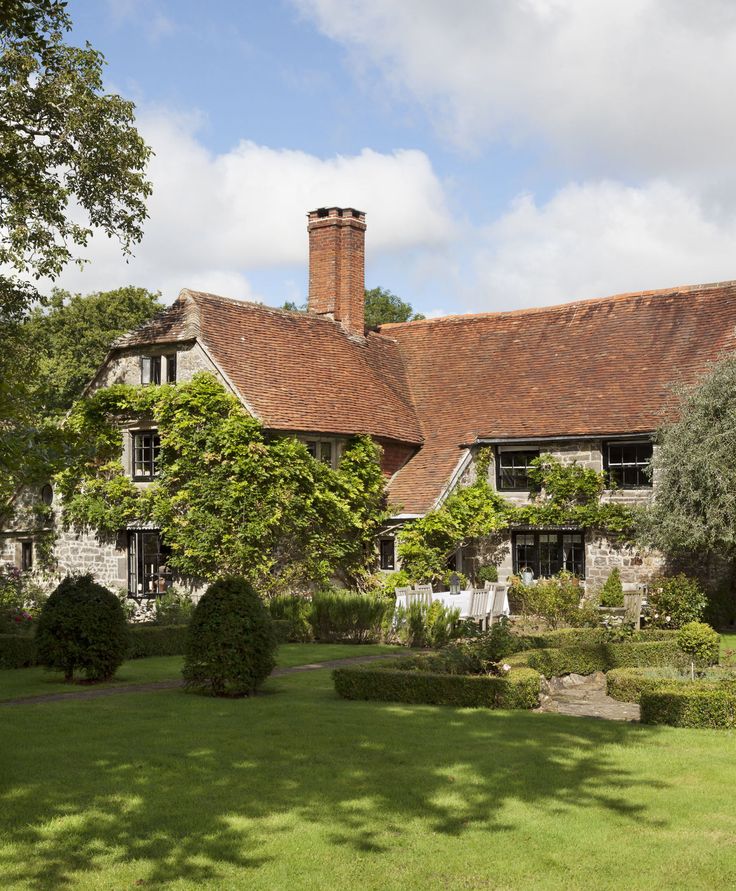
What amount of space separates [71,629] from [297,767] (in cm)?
682

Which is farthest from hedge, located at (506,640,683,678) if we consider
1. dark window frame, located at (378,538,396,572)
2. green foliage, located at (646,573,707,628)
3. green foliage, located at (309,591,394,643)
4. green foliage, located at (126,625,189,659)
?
dark window frame, located at (378,538,396,572)

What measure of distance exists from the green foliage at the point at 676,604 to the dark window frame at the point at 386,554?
7416 mm

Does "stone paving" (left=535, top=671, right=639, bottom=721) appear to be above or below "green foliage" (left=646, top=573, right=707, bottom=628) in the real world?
below

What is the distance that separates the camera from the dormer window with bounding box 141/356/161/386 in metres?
29.7

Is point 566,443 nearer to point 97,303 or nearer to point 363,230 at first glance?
point 363,230

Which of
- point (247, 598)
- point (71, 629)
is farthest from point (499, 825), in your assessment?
point (71, 629)

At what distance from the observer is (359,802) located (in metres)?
8.91

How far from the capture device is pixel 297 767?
33.2 ft

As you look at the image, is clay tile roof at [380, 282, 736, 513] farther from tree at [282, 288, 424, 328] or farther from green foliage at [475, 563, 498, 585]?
tree at [282, 288, 424, 328]

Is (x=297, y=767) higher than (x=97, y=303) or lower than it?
lower

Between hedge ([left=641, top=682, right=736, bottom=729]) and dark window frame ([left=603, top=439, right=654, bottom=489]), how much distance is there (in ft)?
48.6

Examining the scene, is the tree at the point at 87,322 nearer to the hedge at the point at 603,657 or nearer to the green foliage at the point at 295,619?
the green foliage at the point at 295,619

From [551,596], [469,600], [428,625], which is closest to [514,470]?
[551,596]

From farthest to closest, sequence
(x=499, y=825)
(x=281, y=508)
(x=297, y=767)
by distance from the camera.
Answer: (x=281, y=508), (x=297, y=767), (x=499, y=825)
